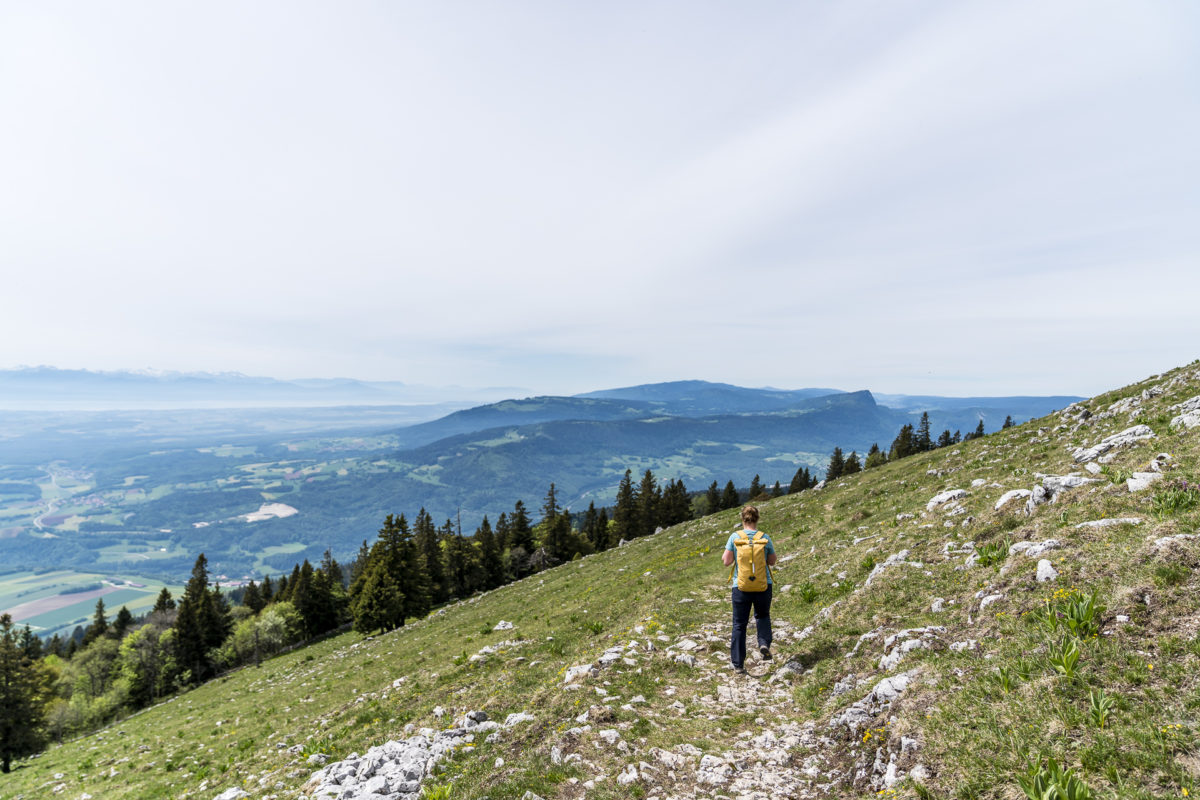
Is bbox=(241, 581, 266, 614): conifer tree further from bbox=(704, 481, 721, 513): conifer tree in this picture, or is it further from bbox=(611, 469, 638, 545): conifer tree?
bbox=(704, 481, 721, 513): conifer tree

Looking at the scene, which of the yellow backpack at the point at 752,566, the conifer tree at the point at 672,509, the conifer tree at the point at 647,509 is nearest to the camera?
the yellow backpack at the point at 752,566

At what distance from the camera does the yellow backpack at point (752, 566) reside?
10352 millimetres

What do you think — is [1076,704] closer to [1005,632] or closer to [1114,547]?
[1005,632]

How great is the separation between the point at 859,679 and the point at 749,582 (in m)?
2.60

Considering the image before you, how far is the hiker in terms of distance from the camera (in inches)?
409

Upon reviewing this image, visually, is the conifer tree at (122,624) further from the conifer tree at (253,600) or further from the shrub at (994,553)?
the shrub at (994,553)

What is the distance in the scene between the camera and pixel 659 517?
8475 centimetres

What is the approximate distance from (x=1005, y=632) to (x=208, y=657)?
9044 centimetres

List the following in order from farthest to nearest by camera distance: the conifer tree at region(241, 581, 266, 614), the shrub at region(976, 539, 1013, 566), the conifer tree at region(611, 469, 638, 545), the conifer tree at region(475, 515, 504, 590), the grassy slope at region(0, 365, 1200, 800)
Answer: the conifer tree at region(241, 581, 266, 614) < the conifer tree at region(611, 469, 638, 545) < the conifer tree at region(475, 515, 504, 590) < the shrub at region(976, 539, 1013, 566) < the grassy slope at region(0, 365, 1200, 800)

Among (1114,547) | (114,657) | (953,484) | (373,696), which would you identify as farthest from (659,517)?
(114,657)

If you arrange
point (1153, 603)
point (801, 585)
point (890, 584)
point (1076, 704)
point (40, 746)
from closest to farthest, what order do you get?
1. point (1076, 704)
2. point (1153, 603)
3. point (890, 584)
4. point (801, 585)
5. point (40, 746)

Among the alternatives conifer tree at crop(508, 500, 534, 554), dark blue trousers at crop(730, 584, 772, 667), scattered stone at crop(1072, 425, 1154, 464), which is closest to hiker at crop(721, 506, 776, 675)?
dark blue trousers at crop(730, 584, 772, 667)

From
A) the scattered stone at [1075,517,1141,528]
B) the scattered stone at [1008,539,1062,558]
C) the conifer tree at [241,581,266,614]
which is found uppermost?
the scattered stone at [1075,517,1141,528]

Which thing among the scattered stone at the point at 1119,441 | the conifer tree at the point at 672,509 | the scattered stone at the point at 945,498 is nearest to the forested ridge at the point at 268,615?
the conifer tree at the point at 672,509
